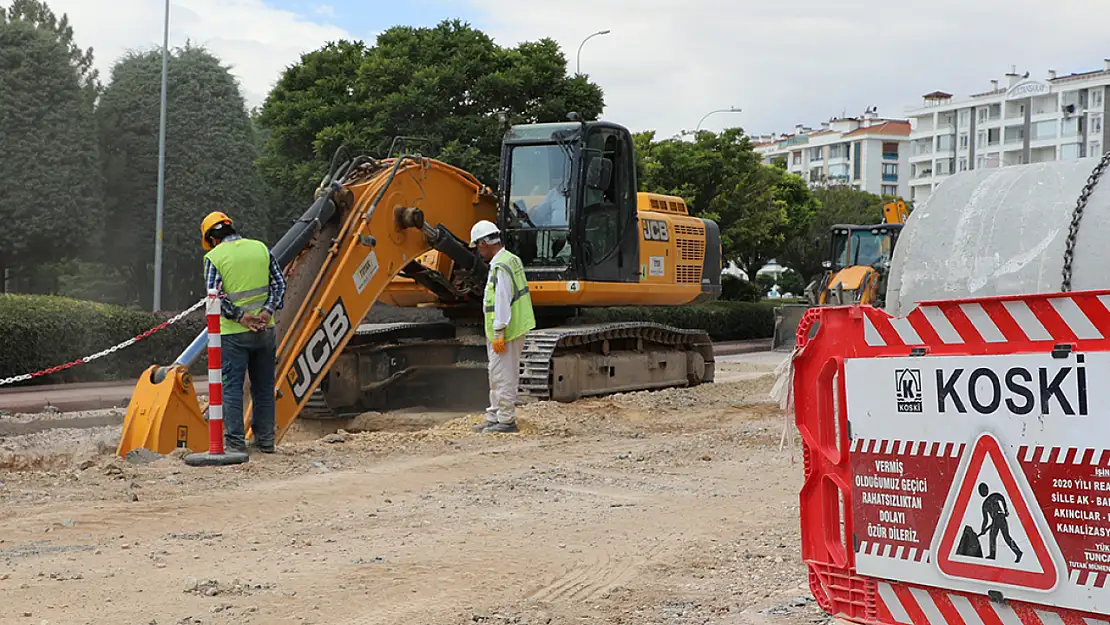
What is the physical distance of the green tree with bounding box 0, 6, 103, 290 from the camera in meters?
36.7

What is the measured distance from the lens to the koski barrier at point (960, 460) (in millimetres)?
3521

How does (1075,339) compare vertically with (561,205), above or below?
below

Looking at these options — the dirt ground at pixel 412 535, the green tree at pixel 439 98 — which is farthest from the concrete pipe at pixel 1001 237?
the green tree at pixel 439 98

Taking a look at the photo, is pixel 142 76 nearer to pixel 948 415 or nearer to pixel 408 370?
pixel 408 370

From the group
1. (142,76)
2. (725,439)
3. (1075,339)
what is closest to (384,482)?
(725,439)

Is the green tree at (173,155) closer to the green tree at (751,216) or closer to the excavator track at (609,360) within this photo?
the green tree at (751,216)

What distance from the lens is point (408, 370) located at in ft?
47.0

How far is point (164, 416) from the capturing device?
356 inches

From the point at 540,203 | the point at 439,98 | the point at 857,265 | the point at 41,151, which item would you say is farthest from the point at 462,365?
the point at 41,151

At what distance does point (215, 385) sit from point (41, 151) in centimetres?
3143

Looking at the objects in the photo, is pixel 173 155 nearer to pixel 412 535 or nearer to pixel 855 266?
pixel 855 266

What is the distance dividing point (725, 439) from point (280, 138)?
26.1 m

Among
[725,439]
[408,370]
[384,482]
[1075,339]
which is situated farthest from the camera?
[408,370]

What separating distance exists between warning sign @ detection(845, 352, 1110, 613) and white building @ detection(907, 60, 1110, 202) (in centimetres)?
8574
